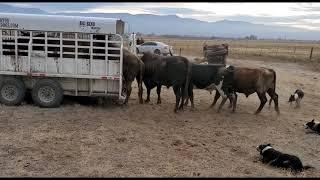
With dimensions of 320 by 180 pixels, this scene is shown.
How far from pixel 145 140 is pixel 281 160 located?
2836mm

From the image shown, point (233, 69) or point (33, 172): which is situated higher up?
point (233, 69)

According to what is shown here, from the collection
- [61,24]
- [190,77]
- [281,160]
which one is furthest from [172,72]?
[281,160]

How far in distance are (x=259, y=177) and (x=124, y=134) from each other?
3.51 meters

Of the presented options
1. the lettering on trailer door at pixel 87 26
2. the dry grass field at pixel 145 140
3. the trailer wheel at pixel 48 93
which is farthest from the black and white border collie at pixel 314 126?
the trailer wheel at pixel 48 93

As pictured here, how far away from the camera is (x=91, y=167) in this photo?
7.86 meters

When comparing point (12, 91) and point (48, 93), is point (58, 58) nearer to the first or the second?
point (48, 93)

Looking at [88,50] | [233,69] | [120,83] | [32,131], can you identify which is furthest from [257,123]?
[32,131]

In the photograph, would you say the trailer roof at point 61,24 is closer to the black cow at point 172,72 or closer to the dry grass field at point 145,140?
the black cow at point 172,72

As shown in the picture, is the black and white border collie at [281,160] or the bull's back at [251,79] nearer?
the black and white border collie at [281,160]

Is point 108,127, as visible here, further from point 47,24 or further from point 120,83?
point 47,24

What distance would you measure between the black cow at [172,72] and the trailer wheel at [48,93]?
298cm

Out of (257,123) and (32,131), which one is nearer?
(32,131)

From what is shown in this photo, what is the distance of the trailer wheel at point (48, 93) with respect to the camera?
41.3 ft

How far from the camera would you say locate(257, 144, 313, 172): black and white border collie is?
846 centimetres
